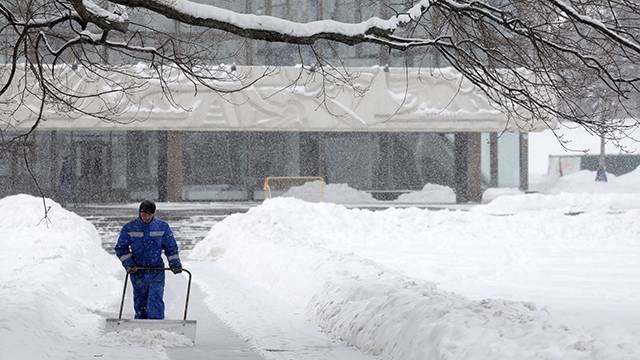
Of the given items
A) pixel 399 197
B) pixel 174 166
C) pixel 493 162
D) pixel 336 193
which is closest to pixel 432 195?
pixel 399 197

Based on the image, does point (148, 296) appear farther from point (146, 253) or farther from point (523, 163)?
point (523, 163)

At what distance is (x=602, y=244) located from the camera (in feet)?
81.0

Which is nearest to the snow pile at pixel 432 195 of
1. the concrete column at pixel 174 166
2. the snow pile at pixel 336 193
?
the snow pile at pixel 336 193

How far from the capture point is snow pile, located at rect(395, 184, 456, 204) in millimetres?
50125

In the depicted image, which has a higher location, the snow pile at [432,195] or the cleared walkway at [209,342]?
the cleared walkway at [209,342]

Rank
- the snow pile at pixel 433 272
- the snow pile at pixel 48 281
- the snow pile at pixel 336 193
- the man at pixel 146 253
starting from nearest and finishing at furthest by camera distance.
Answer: the snow pile at pixel 433 272 → the snow pile at pixel 48 281 → the man at pixel 146 253 → the snow pile at pixel 336 193

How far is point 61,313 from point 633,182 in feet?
170

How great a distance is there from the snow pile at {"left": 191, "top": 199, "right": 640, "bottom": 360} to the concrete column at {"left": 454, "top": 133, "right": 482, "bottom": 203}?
20.4 m

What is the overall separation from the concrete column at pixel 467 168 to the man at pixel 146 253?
39372mm

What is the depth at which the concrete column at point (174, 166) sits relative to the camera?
48.9 m

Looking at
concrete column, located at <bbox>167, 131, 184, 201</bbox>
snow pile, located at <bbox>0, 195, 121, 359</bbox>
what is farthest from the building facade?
snow pile, located at <bbox>0, 195, 121, 359</bbox>

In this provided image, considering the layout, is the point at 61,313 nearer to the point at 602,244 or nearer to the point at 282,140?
→ the point at 602,244

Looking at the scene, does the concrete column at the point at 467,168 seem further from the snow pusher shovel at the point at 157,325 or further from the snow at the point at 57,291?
the snow pusher shovel at the point at 157,325

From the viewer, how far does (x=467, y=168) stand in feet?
166
